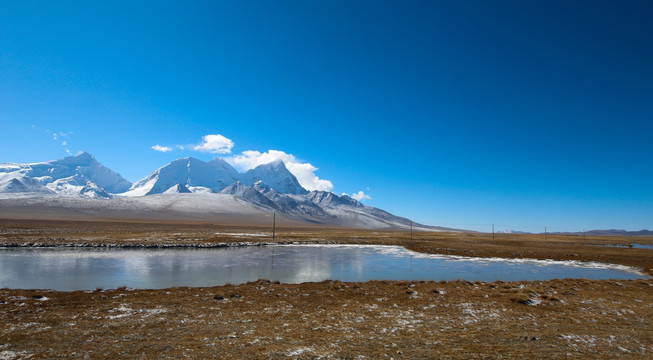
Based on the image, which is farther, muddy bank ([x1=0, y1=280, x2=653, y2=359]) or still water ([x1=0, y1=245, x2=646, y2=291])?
still water ([x1=0, y1=245, x2=646, y2=291])

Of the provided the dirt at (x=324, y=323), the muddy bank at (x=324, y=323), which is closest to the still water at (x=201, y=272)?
the muddy bank at (x=324, y=323)

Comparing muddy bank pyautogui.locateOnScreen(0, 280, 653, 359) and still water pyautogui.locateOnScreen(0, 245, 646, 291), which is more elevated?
muddy bank pyautogui.locateOnScreen(0, 280, 653, 359)

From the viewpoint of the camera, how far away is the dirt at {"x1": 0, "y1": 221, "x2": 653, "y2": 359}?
962cm

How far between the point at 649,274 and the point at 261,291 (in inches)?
1526

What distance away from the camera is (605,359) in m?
9.12

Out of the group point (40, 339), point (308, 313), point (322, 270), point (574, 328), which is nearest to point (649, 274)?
point (574, 328)

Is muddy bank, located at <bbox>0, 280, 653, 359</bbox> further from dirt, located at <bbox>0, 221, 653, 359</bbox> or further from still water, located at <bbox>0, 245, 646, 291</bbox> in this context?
still water, located at <bbox>0, 245, 646, 291</bbox>

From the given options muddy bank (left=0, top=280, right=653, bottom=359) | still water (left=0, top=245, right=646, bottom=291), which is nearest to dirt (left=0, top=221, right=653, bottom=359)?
muddy bank (left=0, top=280, right=653, bottom=359)

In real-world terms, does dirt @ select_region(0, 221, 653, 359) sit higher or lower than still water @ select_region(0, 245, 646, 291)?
higher

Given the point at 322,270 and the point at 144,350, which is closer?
the point at 144,350

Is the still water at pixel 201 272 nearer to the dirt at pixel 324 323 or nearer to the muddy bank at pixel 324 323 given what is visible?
the muddy bank at pixel 324 323

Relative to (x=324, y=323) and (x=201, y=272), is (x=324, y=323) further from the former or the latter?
(x=201, y=272)

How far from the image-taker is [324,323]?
12773 millimetres

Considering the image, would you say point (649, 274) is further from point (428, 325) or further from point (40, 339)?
point (40, 339)
